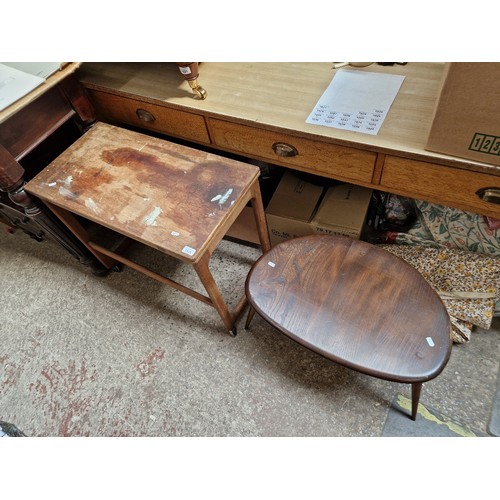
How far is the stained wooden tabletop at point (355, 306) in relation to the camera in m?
0.92

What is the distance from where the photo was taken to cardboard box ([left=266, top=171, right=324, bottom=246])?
4.66 ft

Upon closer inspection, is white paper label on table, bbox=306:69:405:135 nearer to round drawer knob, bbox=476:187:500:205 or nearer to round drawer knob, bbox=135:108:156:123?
round drawer knob, bbox=476:187:500:205

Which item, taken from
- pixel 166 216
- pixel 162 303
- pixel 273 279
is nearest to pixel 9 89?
pixel 166 216

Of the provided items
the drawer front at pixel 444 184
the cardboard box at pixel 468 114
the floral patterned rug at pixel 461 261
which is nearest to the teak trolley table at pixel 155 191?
the drawer front at pixel 444 184

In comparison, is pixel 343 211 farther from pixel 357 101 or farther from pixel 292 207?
pixel 357 101

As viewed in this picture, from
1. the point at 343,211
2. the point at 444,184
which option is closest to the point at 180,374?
the point at 343,211

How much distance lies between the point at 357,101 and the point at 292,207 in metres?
0.49

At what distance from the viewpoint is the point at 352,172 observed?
3.70ft

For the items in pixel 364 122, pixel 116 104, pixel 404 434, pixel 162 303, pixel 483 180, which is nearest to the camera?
pixel 483 180

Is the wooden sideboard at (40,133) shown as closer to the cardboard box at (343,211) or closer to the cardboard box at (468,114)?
the cardboard box at (343,211)

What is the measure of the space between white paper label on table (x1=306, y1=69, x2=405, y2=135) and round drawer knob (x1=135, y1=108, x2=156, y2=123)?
0.68 metres

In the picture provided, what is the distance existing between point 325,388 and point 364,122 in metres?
0.94

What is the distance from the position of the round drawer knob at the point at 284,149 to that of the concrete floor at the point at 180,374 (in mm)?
606

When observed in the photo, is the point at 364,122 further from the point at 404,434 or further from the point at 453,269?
the point at 404,434
